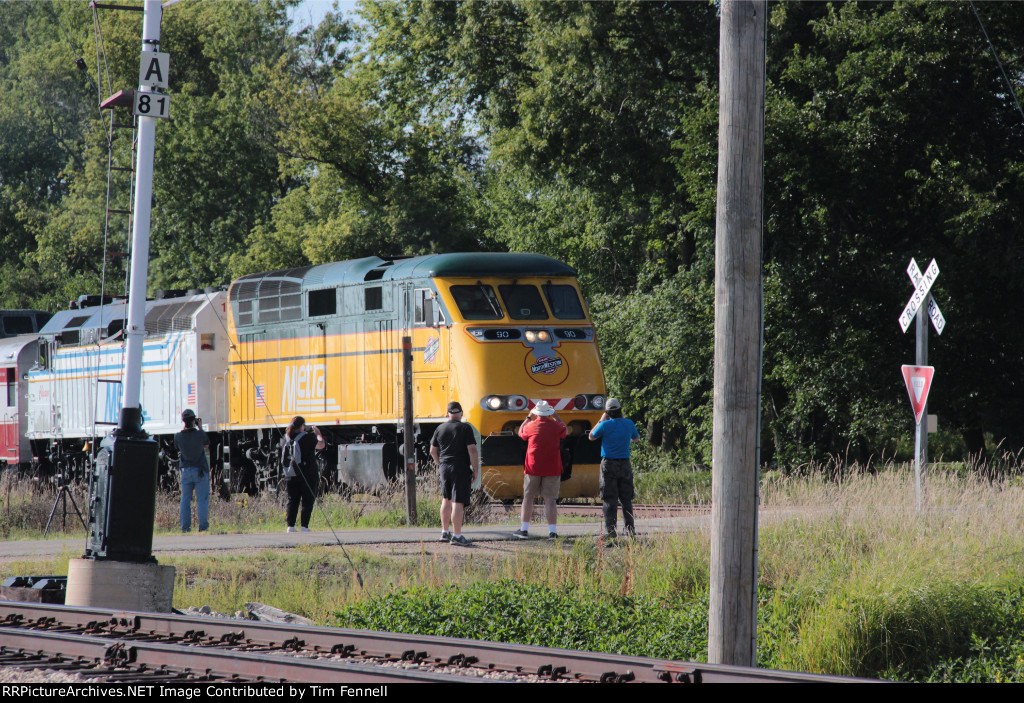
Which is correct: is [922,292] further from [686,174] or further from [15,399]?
[15,399]

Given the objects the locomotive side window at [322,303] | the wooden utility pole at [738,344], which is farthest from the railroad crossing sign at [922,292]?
the locomotive side window at [322,303]

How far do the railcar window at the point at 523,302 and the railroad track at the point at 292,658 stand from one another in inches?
402

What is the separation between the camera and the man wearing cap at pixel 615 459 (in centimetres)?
1465

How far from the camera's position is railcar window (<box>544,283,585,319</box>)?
18.8m

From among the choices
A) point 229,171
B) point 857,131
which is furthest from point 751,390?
point 229,171

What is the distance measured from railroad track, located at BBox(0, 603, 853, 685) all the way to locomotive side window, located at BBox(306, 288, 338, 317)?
38.3 feet

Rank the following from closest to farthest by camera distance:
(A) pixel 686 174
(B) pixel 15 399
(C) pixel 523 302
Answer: (C) pixel 523 302
(A) pixel 686 174
(B) pixel 15 399

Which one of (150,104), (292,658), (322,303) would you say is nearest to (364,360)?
(322,303)

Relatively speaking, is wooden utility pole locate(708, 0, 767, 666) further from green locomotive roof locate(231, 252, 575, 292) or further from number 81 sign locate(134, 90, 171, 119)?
green locomotive roof locate(231, 252, 575, 292)

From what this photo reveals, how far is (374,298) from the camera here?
1978 cm

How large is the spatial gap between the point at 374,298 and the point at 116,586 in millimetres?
10023

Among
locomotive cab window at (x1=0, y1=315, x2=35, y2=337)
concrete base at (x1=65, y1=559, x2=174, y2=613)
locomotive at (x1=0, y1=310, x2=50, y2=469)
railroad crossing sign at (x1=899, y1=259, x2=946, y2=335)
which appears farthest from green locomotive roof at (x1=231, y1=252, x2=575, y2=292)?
locomotive cab window at (x1=0, y1=315, x2=35, y2=337)

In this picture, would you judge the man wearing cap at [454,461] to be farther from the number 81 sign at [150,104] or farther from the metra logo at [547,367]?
the number 81 sign at [150,104]
